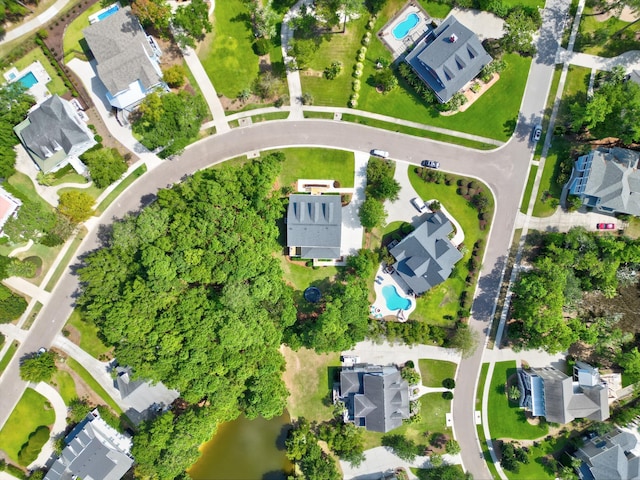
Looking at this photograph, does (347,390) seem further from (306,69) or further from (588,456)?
(306,69)

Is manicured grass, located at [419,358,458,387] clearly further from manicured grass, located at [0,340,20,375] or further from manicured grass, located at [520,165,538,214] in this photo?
manicured grass, located at [0,340,20,375]

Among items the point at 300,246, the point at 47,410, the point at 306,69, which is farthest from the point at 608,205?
the point at 47,410

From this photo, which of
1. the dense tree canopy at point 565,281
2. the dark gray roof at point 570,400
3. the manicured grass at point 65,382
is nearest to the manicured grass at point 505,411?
the dark gray roof at point 570,400

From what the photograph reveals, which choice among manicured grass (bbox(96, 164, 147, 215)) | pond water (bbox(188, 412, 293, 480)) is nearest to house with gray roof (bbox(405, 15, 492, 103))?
manicured grass (bbox(96, 164, 147, 215))

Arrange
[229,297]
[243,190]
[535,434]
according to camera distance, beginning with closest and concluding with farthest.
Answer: [229,297] < [243,190] < [535,434]

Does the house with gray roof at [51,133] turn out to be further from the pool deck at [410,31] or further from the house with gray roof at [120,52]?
the pool deck at [410,31]

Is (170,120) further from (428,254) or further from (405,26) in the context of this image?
(428,254)
